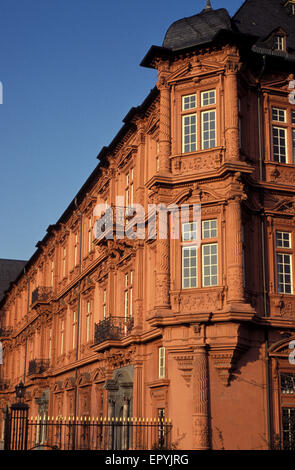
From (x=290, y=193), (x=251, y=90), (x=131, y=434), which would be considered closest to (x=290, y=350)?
(x=290, y=193)

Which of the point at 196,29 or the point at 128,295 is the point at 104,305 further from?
the point at 196,29

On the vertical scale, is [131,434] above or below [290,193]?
below

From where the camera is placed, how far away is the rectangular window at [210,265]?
2236 cm

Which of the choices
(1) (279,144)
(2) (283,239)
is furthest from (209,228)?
(1) (279,144)

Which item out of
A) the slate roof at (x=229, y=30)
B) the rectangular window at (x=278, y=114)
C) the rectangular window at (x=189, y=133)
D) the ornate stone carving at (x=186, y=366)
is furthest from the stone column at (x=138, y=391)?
the slate roof at (x=229, y=30)

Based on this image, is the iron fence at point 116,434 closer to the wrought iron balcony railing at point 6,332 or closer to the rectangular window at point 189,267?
the rectangular window at point 189,267

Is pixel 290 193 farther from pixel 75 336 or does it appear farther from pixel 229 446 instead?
pixel 75 336

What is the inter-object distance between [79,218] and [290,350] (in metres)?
20.2

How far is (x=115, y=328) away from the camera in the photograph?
28312 mm

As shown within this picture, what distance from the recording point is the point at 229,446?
20922 millimetres

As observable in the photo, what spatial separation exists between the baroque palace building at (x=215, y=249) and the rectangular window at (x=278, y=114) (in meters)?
0.04

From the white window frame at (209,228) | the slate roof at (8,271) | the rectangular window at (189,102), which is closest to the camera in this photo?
the white window frame at (209,228)

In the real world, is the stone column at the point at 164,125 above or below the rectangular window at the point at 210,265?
above

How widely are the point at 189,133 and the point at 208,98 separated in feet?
4.65
